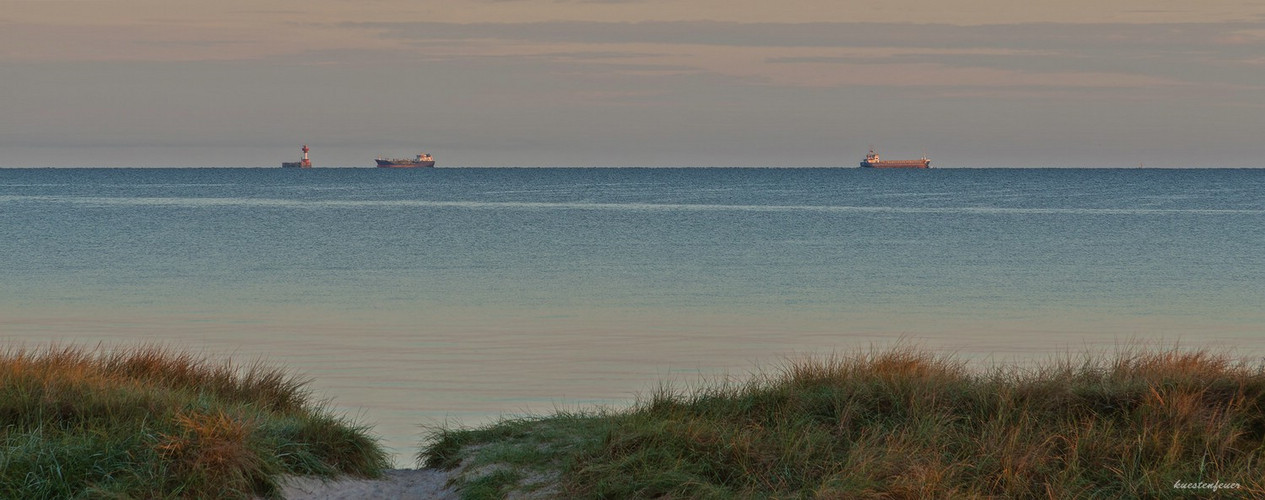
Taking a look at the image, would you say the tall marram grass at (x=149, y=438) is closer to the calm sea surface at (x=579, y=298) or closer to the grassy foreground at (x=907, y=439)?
the grassy foreground at (x=907, y=439)

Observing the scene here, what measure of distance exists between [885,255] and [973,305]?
12.4 metres

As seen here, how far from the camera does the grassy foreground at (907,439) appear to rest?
7230 millimetres

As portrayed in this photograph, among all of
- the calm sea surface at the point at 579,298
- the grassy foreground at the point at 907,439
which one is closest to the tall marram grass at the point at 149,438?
the grassy foreground at the point at 907,439

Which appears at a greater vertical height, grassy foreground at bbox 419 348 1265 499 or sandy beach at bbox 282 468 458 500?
grassy foreground at bbox 419 348 1265 499

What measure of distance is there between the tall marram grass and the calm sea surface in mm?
1895

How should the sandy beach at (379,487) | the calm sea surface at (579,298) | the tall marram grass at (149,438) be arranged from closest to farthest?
the tall marram grass at (149,438) < the sandy beach at (379,487) < the calm sea surface at (579,298)

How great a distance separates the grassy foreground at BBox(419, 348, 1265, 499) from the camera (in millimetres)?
7230

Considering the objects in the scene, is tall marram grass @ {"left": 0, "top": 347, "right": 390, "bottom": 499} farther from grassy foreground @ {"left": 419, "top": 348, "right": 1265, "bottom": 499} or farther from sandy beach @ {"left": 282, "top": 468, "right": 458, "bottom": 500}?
grassy foreground @ {"left": 419, "top": 348, "right": 1265, "bottom": 499}

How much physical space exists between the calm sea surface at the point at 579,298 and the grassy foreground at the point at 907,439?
2681 millimetres

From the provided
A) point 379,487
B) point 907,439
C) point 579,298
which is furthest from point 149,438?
point 579,298

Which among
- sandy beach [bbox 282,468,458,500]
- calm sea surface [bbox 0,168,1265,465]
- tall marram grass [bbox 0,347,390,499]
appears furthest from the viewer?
calm sea surface [bbox 0,168,1265,465]

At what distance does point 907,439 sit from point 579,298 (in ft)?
49.4

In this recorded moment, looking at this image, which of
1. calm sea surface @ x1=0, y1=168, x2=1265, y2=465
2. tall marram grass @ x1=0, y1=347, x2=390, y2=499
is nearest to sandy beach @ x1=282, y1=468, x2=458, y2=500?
tall marram grass @ x1=0, y1=347, x2=390, y2=499

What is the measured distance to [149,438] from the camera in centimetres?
753
